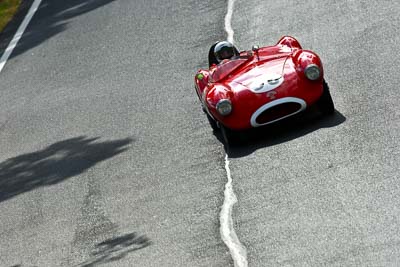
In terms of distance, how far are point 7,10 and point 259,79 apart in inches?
449

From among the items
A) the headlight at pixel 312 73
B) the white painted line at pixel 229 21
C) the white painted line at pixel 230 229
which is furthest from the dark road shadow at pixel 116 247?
the white painted line at pixel 229 21

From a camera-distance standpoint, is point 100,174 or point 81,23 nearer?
point 100,174

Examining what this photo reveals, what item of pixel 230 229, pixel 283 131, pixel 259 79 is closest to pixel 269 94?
pixel 259 79

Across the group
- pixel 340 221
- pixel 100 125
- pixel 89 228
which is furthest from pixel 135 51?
pixel 340 221

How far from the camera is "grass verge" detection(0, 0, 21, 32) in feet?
69.3

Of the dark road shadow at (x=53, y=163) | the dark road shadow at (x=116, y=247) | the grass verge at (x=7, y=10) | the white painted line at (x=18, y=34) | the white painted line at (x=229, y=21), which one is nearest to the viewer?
the dark road shadow at (x=116, y=247)

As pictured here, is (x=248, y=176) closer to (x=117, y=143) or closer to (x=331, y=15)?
(x=117, y=143)

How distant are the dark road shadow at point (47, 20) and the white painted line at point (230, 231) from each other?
944 centimetres

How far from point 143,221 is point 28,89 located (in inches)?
280

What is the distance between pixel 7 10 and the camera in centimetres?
2180

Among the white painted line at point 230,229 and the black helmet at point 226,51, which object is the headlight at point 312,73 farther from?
the black helmet at point 226,51

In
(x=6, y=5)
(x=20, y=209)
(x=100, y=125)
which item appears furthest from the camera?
(x=6, y=5)

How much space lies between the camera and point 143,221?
10266mm

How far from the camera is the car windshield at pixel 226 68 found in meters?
12.2
